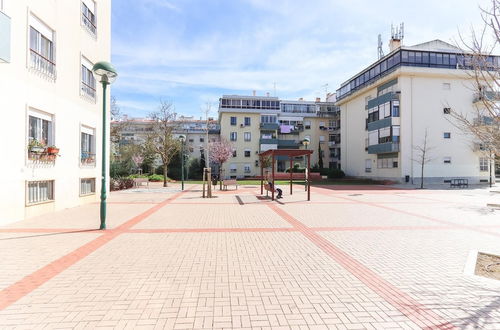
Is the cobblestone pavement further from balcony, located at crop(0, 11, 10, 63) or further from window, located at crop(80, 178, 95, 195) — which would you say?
window, located at crop(80, 178, 95, 195)

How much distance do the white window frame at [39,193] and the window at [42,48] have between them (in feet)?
13.6

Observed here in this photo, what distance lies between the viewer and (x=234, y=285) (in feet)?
15.1

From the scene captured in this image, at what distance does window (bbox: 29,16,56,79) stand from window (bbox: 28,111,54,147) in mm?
1675

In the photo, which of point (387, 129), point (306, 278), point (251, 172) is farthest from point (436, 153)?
point (306, 278)

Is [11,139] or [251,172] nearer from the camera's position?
[11,139]

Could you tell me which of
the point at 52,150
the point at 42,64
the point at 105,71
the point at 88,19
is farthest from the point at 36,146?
the point at 88,19

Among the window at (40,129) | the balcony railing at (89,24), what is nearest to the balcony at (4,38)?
the window at (40,129)

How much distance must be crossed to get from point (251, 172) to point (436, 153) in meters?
27.9

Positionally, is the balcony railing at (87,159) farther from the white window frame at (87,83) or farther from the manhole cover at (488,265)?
the manhole cover at (488,265)

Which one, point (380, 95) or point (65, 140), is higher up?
point (380, 95)

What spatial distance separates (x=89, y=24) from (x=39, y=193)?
929 centimetres

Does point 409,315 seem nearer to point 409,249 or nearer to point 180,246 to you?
point 409,249

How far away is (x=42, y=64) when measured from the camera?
1105cm

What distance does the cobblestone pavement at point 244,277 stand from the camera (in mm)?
3634
